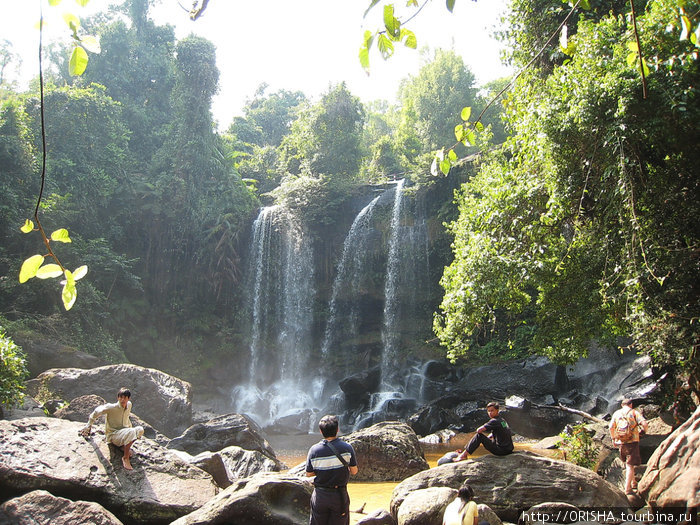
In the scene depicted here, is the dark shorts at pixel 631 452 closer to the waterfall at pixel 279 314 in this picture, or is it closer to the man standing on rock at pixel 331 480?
the man standing on rock at pixel 331 480

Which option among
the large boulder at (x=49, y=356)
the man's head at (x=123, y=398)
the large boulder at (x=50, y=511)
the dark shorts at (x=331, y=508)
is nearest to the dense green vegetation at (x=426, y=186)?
the large boulder at (x=49, y=356)

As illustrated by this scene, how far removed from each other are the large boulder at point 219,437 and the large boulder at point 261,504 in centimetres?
455

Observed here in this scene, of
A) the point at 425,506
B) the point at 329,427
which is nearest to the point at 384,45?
the point at 329,427

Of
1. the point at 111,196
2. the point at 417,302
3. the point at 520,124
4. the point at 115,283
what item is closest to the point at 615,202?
the point at 520,124

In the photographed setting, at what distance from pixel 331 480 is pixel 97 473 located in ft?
10.9

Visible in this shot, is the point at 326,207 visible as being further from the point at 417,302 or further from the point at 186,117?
the point at 186,117

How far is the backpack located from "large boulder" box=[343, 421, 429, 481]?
3.13 meters

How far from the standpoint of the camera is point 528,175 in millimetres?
8094

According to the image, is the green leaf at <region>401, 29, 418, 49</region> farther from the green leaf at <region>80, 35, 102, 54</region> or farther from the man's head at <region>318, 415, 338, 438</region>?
the man's head at <region>318, 415, 338, 438</region>

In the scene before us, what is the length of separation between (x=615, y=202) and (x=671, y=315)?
1.58 m

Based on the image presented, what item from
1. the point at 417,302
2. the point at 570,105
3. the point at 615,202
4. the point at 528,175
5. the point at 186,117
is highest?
the point at 186,117

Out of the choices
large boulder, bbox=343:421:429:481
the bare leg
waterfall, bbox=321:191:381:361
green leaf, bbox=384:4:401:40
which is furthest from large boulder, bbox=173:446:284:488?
waterfall, bbox=321:191:381:361

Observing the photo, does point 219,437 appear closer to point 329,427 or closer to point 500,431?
point 500,431

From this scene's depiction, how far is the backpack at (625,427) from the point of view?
19.3ft
